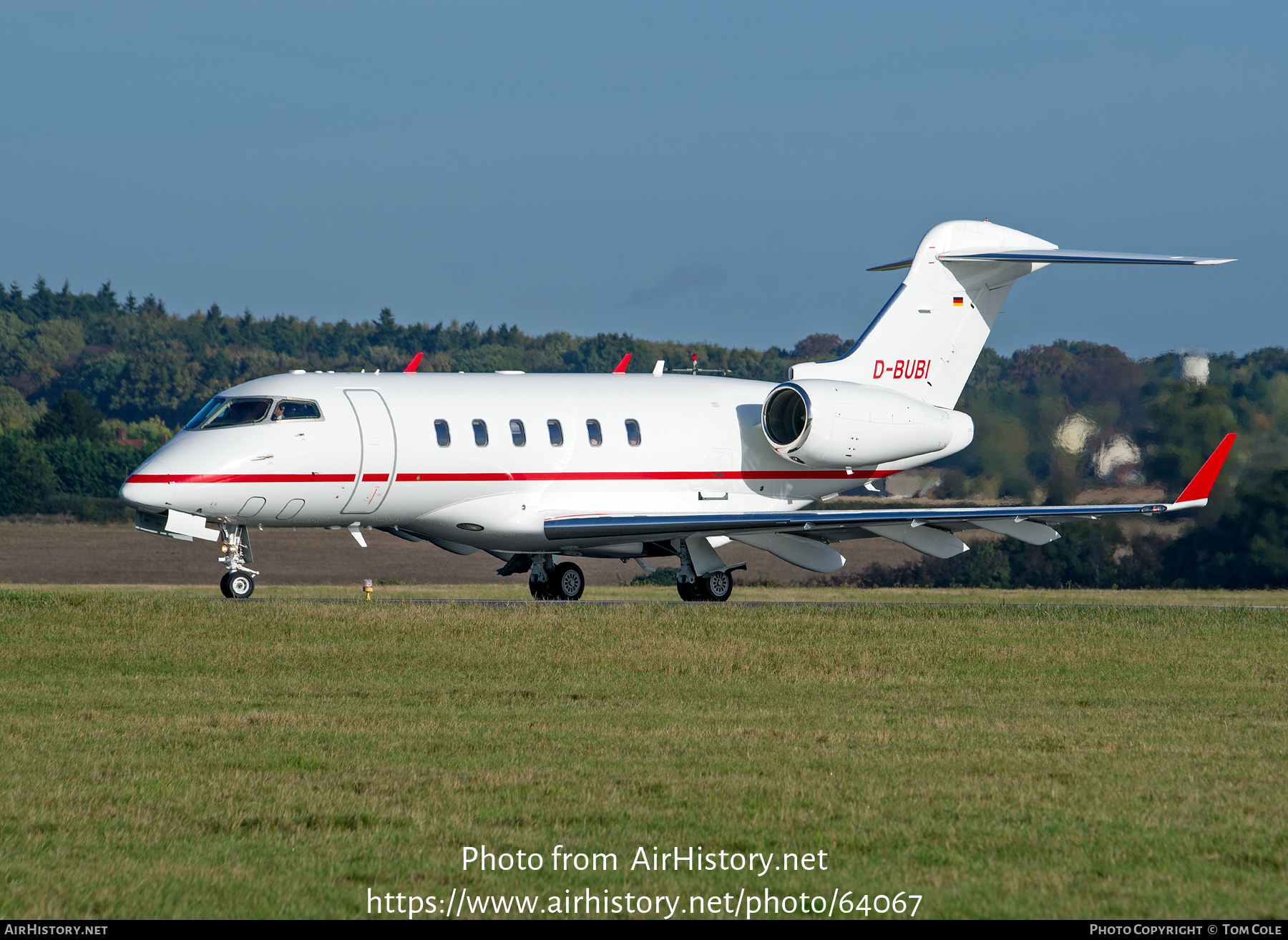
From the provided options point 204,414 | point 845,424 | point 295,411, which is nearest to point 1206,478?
point 845,424

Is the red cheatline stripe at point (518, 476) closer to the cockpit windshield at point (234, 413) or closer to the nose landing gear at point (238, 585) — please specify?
the cockpit windshield at point (234, 413)

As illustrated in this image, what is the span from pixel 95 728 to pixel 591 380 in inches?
634

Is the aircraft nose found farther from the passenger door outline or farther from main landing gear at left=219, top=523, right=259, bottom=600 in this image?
the passenger door outline

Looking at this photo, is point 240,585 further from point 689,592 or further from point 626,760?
point 626,760

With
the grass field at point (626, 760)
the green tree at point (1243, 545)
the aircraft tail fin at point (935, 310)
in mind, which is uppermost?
the aircraft tail fin at point (935, 310)

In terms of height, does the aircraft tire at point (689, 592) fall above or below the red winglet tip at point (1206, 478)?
below

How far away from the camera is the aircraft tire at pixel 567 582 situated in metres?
28.6

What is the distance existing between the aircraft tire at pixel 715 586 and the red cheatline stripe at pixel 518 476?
5.59ft

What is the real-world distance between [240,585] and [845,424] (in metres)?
10.9

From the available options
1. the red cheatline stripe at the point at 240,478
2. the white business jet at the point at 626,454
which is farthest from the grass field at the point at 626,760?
the white business jet at the point at 626,454

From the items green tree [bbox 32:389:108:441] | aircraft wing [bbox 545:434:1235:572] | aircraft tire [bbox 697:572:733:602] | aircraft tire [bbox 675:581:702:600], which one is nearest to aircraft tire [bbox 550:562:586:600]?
aircraft wing [bbox 545:434:1235:572]

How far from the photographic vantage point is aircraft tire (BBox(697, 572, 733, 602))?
28.4 m

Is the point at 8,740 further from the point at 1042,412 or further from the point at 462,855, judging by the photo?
the point at 1042,412

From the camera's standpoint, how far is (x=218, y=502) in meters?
24.2
